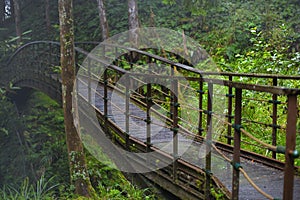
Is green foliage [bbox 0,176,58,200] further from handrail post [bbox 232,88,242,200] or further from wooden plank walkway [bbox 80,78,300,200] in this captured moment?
handrail post [bbox 232,88,242,200]

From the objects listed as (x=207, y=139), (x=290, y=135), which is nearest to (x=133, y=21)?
(x=207, y=139)

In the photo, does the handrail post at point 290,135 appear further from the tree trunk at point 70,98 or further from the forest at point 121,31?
the tree trunk at point 70,98

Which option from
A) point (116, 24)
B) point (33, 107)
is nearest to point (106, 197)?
point (33, 107)

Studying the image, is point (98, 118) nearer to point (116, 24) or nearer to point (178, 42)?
point (178, 42)

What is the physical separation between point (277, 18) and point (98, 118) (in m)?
7.21

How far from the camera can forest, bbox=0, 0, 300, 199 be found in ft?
26.7

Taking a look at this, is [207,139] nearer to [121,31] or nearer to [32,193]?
[32,193]

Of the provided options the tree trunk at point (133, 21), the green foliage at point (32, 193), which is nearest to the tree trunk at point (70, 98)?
the green foliage at point (32, 193)

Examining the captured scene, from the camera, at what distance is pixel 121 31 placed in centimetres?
1412

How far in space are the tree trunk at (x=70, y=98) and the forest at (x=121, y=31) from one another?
208mm

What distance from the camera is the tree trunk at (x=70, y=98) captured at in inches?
226

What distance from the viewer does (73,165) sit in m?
5.87

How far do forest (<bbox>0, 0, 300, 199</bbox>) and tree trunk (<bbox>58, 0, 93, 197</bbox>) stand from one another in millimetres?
208

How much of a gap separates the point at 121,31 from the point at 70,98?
861cm
